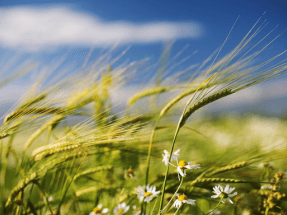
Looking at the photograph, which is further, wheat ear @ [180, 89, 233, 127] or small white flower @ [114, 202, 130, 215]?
small white flower @ [114, 202, 130, 215]

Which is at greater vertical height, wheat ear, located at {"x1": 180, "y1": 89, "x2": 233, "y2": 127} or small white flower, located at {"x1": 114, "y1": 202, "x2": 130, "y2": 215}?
wheat ear, located at {"x1": 180, "y1": 89, "x2": 233, "y2": 127}

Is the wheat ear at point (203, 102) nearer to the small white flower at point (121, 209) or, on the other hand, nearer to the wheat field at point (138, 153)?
the wheat field at point (138, 153)

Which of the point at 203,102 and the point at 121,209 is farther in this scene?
the point at 121,209

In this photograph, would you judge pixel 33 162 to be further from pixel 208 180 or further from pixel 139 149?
pixel 208 180

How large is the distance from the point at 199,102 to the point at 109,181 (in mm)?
573

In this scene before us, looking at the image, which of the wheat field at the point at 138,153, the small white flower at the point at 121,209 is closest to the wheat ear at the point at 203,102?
the wheat field at the point at 138,153

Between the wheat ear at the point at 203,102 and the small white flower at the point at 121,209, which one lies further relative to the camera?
the small white flower at the point at 121,209

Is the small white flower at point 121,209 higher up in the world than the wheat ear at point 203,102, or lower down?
lower down

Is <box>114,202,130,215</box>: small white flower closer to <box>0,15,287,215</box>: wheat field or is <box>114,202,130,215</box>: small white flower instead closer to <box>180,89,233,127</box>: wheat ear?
<box>0,15,287,215</box>: wheat field

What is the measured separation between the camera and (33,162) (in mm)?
584

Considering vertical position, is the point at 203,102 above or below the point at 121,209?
above

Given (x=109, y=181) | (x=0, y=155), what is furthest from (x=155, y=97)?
(x=0, y=155)

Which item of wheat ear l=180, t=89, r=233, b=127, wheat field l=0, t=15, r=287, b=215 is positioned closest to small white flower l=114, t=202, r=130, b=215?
wheat field l=0, t=15, r=287, b=215

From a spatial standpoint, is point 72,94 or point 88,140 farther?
point 72,94
